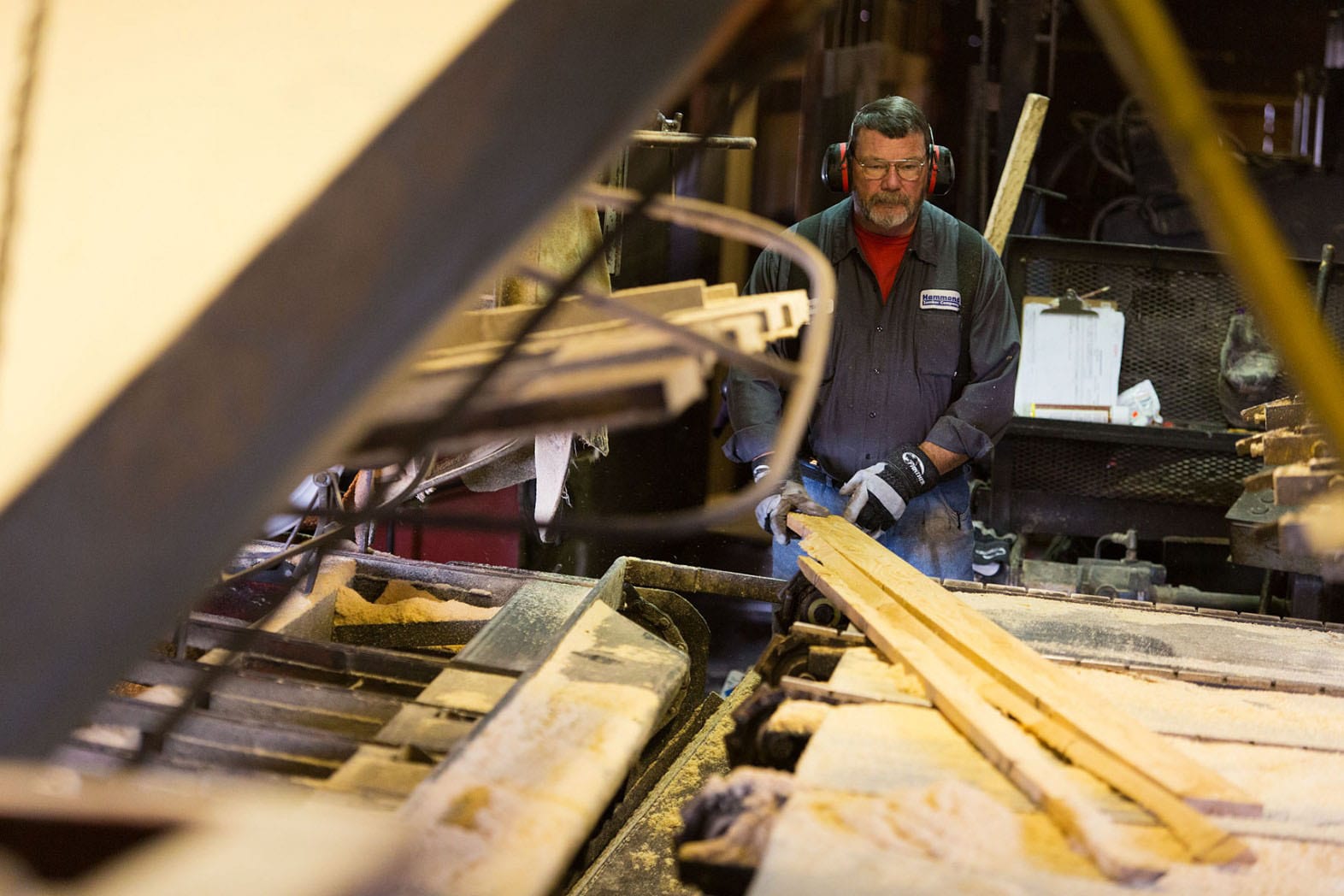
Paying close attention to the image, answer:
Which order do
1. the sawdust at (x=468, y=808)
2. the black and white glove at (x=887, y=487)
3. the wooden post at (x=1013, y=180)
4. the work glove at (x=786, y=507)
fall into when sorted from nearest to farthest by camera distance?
the sawdust at (x=468, y=808) < the work glove at (x=786, y=507) < the black and white glove at (x=887, y=487) < the wooden post at (x=1013, y=180)

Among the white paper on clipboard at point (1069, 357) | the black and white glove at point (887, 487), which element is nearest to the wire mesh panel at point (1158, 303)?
the white paper on clipboard at point (1069, 357)

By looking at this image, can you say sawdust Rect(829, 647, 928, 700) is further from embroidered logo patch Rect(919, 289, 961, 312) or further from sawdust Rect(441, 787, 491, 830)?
embroidered logo patch Rect(919, 289, 961, 312)

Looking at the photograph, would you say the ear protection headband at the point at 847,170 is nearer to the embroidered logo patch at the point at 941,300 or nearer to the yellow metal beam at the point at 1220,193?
the embroidered logo patch at the point at 941,300

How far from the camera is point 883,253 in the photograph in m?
4.00

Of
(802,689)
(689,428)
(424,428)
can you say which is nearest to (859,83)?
(689,428)

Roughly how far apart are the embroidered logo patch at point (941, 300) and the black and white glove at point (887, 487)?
49 centimetres

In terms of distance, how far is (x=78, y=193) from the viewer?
1446mm

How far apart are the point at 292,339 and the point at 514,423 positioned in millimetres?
377

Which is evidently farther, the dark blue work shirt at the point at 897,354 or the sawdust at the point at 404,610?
the dark blue work shirt at the point at 897,354

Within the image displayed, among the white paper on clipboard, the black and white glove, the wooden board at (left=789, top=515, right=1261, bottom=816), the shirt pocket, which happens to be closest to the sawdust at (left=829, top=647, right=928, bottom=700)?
the wooden board at (left=789, top=515, right=1261, bottom=816)

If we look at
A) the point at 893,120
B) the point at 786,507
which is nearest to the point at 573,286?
the point at 786,507

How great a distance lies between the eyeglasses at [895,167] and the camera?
371 centimetres

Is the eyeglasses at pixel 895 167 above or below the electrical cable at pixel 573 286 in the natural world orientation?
above

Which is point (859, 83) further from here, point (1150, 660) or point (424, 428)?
point (424, 428)
